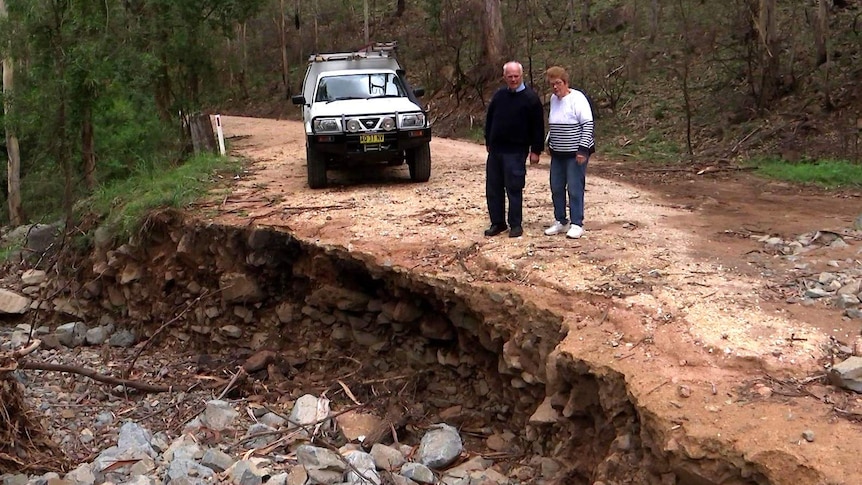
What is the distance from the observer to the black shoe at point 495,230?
8023 millimetres

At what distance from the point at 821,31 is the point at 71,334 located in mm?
14798

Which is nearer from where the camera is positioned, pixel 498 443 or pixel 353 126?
pixel 498 443

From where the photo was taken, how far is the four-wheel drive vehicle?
419 inches

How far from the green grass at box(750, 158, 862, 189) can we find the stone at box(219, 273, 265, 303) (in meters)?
8.10

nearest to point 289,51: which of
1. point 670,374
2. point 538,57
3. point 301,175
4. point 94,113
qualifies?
point 538,57

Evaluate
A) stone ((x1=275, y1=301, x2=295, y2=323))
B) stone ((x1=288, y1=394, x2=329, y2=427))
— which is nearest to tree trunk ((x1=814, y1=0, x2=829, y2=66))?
stone ((x1=275, y1=301, x2=295, y2=323))

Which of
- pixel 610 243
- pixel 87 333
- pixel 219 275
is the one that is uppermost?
pixel 610 243

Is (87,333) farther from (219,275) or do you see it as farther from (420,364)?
(420,364)

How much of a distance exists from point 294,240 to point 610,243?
3.57 m

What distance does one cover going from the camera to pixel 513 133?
7336mm

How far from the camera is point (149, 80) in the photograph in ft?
47.8

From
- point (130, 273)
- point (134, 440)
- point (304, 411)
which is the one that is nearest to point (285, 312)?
point (304, 411)

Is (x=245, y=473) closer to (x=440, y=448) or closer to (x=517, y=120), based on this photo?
(x=440, y=448)

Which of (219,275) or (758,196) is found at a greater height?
(758,196)
